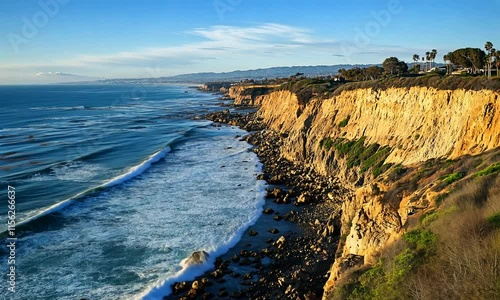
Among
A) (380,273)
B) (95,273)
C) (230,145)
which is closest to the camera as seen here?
(380,273)

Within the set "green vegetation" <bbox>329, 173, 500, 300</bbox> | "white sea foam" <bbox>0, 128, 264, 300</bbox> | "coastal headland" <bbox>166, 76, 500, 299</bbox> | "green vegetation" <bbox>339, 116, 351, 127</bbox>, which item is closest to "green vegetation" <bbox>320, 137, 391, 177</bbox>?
"coastal headland" <bbox>166, 76, 500, 299</bbox>

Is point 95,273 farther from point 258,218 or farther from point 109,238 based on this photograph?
point 258,218

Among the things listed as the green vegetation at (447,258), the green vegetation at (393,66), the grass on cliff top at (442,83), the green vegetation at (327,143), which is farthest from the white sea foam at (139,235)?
the green vegetation at (393,66)

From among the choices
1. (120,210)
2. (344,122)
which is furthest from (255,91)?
(120,210)

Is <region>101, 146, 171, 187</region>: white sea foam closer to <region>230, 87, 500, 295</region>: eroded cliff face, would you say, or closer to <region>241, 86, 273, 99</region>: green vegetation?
<region>230, 87, 500, 295</region>: eroded cliff face

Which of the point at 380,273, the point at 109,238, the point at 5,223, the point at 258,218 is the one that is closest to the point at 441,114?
the point at 258,218

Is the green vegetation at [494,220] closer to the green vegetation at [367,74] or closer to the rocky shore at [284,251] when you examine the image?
the rocky shore at [284,251]
